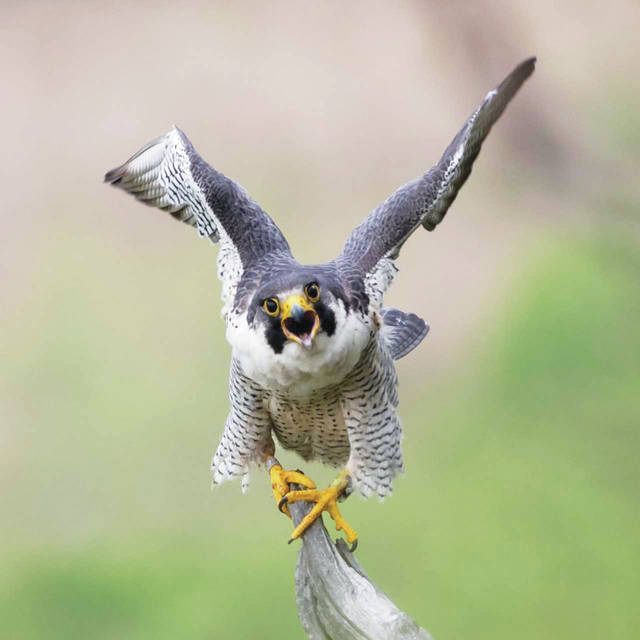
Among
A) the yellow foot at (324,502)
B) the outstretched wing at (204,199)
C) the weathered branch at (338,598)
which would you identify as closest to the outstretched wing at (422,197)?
the outstretched wing at (204,199)

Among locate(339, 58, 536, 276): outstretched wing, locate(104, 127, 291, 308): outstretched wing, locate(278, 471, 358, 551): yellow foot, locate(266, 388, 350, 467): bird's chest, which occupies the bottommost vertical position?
locate(278, 471, 358, 551): yellow foot

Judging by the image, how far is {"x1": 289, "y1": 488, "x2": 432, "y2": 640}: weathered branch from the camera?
1970mm

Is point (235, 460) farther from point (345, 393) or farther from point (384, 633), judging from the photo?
point (384, 633)

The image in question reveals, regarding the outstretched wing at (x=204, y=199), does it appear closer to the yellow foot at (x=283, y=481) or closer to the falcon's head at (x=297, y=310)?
the falcon's head at (x=297, y=310)

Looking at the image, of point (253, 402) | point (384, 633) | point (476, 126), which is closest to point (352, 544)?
point (384, 633)

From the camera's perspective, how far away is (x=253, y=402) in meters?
2.14

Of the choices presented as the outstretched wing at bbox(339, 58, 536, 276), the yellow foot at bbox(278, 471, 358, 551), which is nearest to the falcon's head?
the outstretched wing at bbox(339, 58, 536, 276)

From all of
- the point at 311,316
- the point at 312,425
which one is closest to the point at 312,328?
the point at 311,316

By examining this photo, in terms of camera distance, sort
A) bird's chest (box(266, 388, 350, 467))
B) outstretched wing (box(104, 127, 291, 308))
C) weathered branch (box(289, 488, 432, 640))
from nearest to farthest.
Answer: weathered branch (box(289, 488, 432, 640)), bird's chest (box(266, 388, 350, 467)), outstretched wing (box(104, 127, 291, 308))

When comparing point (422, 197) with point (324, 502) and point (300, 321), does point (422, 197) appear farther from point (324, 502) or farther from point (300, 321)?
point (324, 502)

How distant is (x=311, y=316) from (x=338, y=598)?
0.69 metres

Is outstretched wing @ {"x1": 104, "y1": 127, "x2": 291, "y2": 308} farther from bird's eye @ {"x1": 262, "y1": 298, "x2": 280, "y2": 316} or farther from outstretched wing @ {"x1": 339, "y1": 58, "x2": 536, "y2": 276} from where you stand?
bird's eye @ {"x1": 262, "y1": 298, "x2": 280, "y2": 316}

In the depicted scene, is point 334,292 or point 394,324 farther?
point 394,324

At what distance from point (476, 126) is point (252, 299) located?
761 millimetres
